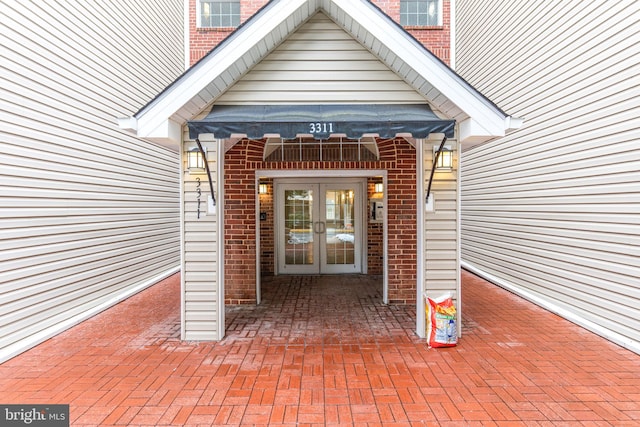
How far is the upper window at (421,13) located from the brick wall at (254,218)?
14.4 feet

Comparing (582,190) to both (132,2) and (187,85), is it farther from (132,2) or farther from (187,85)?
(132,2)

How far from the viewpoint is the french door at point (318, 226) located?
309 inches

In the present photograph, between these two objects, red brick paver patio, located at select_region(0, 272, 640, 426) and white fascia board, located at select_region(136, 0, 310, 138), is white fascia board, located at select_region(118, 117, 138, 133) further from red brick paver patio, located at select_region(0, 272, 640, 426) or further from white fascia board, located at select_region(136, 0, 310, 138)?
red brick paver patio, located at select_region(0, 272, 640, 426)

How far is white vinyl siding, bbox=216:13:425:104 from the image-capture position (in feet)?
13.4

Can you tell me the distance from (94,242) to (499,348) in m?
6.10

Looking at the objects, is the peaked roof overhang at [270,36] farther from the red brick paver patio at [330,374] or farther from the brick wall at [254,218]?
the red brick paver patio at [330,374]

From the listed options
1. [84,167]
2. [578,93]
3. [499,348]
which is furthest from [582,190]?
[84,167]

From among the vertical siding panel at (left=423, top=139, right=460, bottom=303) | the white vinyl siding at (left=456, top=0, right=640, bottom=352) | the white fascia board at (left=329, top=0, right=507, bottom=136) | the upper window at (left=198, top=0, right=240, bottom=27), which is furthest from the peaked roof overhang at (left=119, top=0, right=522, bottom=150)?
the upper window at (left=198, top=0, right=240, bottom=27)

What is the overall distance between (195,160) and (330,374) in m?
2.98

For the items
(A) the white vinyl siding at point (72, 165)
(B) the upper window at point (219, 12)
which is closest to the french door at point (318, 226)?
(A) the white vinyl siding at point (72, 165)

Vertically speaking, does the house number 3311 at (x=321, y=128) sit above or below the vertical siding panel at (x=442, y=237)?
above

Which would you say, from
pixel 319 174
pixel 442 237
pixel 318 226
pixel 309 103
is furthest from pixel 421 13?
pixel 442 237

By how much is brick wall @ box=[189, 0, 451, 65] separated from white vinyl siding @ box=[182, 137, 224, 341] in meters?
4.76

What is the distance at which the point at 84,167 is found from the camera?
5.01 metres
